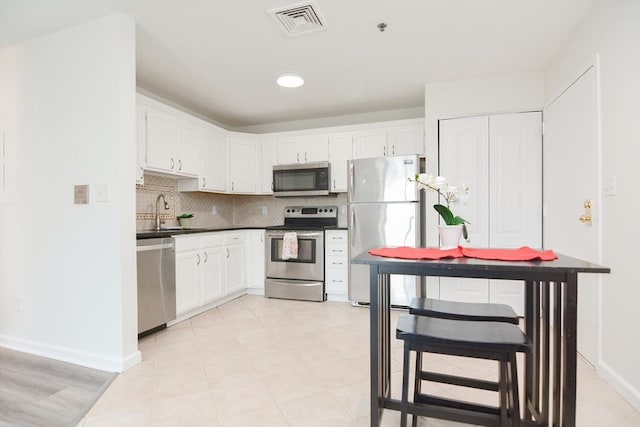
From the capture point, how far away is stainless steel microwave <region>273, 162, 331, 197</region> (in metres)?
4.18

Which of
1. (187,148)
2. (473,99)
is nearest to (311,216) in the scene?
(187,148)

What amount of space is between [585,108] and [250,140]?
358cm

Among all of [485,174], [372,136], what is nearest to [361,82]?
[372,136]

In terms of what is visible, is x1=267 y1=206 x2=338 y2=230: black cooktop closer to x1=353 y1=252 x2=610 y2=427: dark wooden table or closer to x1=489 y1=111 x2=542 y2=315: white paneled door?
x1=489 y1=111 x2=542 y2=315: white paneled door

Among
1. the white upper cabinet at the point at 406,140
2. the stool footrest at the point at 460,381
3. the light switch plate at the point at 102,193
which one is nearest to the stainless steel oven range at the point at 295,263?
the white upper cabinet at the point at 406,140

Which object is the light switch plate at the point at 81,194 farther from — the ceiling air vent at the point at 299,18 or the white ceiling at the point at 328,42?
the ceiling air vent at the point at 299,18

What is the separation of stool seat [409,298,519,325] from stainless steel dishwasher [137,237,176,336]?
2.16m

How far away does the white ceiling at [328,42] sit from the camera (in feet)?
7.16

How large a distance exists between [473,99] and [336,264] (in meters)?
2.28

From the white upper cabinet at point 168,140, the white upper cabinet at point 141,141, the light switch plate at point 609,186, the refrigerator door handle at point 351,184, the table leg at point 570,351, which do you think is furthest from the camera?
the refrigerator door handle at point 351,184

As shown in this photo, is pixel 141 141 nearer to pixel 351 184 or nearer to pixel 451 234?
pixel 351 184

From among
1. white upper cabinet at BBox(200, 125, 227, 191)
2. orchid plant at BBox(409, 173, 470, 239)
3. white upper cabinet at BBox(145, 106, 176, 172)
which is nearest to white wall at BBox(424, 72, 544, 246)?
orchid plant at BBox(409, 173, 470, 239)

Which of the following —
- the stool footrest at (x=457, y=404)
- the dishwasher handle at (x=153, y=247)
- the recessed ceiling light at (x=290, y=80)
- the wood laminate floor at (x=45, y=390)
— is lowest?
the wood laminate floor at (x=45, y=390)

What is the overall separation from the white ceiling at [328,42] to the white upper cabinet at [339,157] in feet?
1.72
